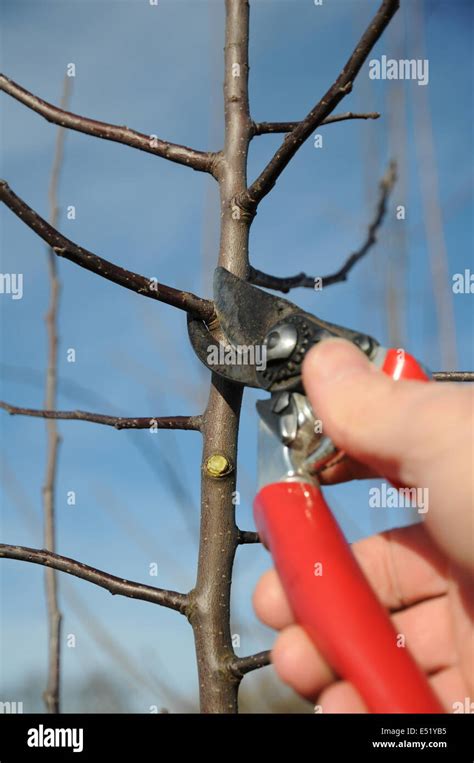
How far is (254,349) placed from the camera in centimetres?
151

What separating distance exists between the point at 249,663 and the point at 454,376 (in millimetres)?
756

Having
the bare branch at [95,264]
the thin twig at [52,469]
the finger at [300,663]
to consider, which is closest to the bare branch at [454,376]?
the bare branch at [95,264]

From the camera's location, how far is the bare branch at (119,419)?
69.1 inches

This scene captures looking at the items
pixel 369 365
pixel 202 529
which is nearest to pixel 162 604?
pixel 202 529

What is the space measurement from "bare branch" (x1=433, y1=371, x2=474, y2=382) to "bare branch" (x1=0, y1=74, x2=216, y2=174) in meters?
0.66

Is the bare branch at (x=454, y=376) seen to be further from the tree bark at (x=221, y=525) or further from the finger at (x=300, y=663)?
the finger at (x=300, y=663)

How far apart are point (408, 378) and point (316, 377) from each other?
15 cm

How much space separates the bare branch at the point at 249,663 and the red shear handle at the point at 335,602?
0.22 meters

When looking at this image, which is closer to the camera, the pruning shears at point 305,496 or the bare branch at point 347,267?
Answer: the pruning shears at point 305,496

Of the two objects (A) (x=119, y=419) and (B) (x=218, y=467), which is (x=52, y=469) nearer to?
(A) (x=119, y=419)

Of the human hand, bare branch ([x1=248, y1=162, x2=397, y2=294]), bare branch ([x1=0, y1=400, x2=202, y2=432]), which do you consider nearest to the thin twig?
bare branch ([x1=0, y1=400, x2=202, y2=432])

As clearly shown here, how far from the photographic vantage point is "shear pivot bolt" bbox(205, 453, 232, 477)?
1631 mm
